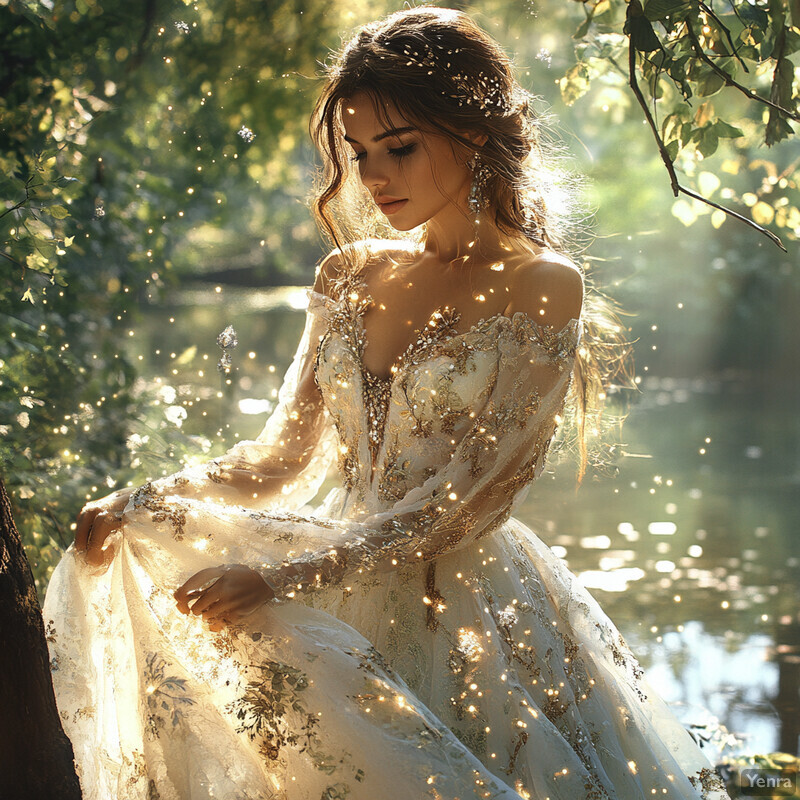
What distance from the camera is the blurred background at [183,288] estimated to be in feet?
8.92

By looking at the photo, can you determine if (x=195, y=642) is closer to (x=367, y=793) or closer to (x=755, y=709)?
(x=367, y=793)

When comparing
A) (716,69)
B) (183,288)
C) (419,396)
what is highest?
(183,288)

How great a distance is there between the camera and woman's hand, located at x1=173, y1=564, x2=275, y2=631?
128 cm

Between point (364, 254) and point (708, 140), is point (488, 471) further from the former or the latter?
point (708, 140)

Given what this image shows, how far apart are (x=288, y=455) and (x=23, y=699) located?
2.38 feet

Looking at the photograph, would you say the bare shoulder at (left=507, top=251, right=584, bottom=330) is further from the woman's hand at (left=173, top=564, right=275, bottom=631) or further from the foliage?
the woman's hand at (left=173, top=564, right=275, bottom=631)

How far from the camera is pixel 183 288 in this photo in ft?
16.2

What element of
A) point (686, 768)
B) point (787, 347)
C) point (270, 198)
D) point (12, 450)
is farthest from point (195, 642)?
point (787, 347)

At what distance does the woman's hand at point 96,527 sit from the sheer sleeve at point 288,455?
0.19m

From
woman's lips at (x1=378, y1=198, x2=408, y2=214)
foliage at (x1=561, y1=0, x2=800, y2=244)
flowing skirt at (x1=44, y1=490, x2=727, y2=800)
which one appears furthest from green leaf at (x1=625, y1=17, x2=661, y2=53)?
flowing skirt at (x1=44, y1=490, x2=727, y2=800)

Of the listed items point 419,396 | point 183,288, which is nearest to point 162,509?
point 419,396

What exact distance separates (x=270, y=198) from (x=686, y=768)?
24.6 feet

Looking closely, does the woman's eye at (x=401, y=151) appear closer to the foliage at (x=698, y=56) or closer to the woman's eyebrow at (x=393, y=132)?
the woman's eyebrow at (x=393, y=132)

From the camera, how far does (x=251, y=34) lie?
4.21m
